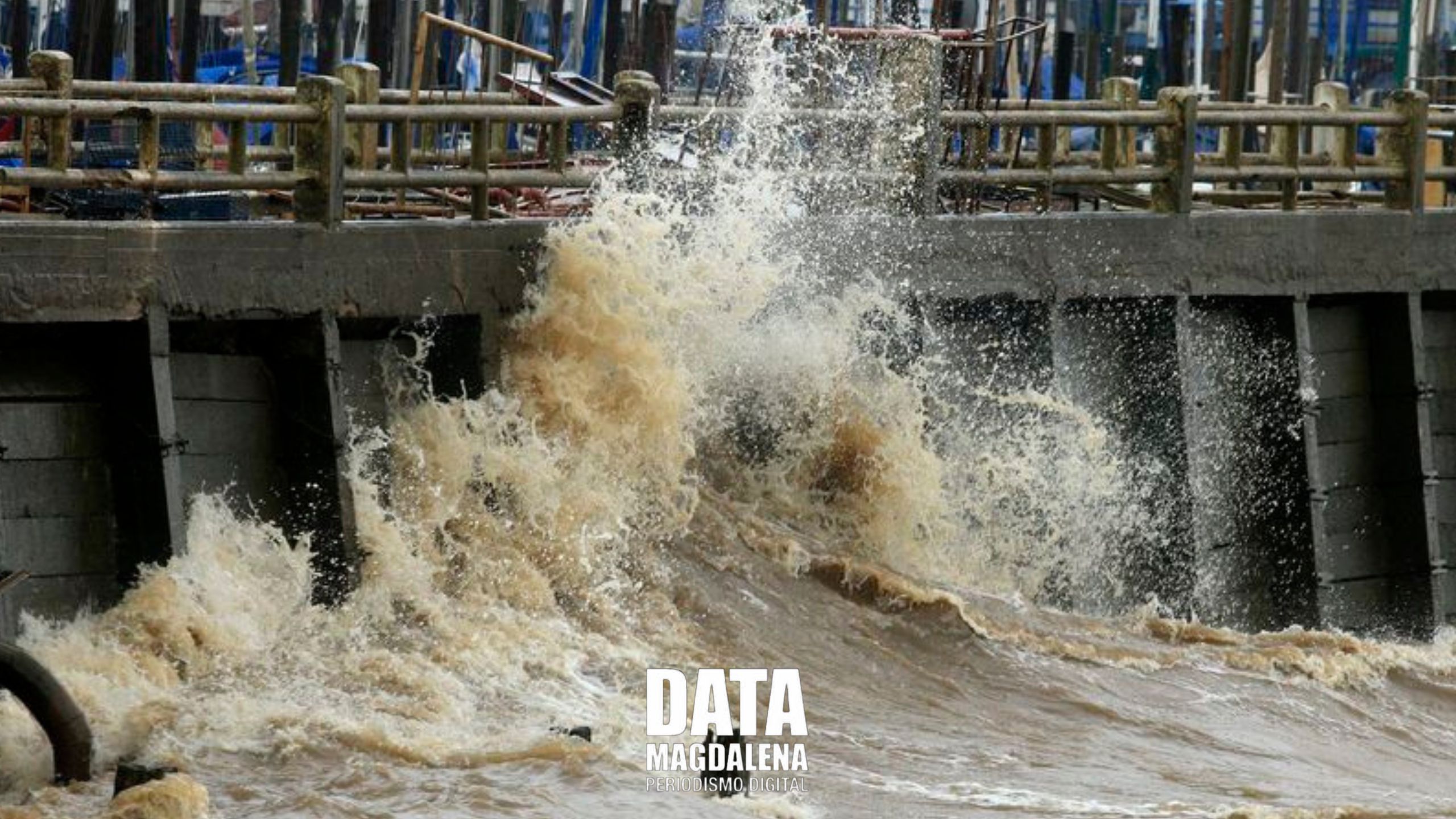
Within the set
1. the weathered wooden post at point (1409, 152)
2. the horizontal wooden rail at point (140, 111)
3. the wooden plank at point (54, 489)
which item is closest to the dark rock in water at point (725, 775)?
the wooden plank at point (54, 489)

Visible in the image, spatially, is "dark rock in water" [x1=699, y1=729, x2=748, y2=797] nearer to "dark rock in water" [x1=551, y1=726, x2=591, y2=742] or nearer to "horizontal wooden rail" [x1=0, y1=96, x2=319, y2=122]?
"dark rock in water" [x1=551, y1=726, x2=591, y2=742]

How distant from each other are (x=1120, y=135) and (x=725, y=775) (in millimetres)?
7845

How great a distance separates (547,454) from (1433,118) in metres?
7.03

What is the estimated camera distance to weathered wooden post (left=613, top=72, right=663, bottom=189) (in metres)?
16.3

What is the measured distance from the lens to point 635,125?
16.4m

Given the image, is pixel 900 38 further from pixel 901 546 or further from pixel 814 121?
pixel 901 546

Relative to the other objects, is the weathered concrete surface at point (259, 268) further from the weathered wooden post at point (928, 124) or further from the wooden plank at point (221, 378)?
the weathered wooden post at point (928, 124)

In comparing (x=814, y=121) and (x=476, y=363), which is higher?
(x=814, y=121)

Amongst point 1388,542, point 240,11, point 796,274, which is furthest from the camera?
point 240,11

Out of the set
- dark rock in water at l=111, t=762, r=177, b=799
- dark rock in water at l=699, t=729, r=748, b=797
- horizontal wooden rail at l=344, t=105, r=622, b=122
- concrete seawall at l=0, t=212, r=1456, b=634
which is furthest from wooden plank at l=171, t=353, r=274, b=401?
dark rock in water at l=699, t=729, r=748, b=797

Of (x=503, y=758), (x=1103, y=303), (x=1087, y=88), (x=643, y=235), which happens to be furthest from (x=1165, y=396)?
(x=1087, y=88)

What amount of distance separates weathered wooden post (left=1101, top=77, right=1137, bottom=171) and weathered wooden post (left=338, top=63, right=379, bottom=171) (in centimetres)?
436

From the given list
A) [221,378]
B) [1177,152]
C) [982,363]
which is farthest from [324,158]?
[1177,152]

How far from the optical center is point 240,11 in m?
37.6
